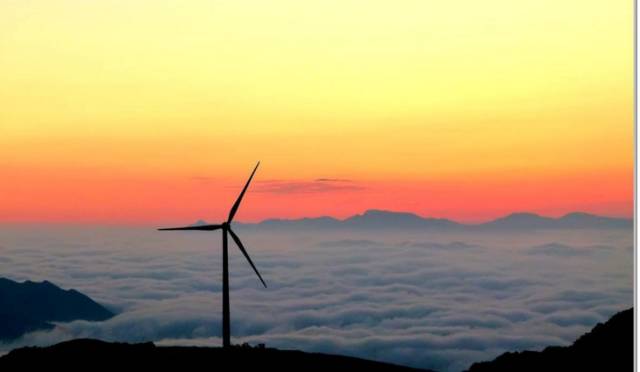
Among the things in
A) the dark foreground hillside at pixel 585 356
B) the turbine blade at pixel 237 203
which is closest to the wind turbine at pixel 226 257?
the turbine blade at pixel 237 203

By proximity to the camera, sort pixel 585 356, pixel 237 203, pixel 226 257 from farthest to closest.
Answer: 1. pixel 585 356
2. pixel 237 203
3. pixel 226 257

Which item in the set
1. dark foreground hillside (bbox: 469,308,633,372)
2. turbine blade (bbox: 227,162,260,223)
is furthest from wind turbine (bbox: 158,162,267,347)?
dark foreground hillside (bbox: 469,308,633,372)

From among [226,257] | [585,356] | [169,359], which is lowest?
[585,356]

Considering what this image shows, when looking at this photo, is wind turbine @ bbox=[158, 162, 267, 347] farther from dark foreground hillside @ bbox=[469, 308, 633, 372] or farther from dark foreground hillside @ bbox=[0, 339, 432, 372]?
dark foreground hillside @ bbox=[469, 308, 633, 372]

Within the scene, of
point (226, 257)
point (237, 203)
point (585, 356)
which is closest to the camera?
point (226, 257)

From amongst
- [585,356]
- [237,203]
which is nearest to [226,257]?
[237,203]

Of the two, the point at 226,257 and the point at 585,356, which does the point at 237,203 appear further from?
the point at 585,356

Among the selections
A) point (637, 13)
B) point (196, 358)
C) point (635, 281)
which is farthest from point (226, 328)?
point (637, 13)
